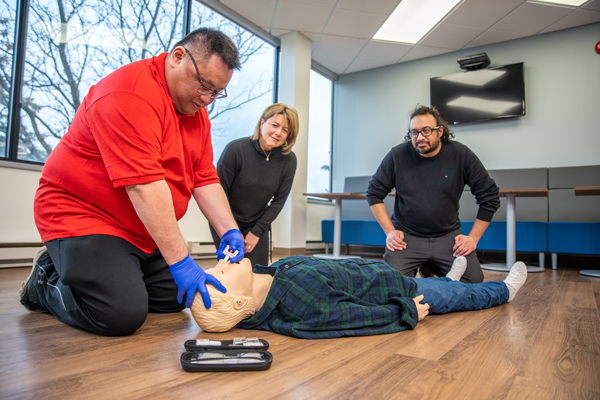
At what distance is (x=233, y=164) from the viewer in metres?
2.28

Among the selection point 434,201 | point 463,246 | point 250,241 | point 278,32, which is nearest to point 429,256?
point 463,246

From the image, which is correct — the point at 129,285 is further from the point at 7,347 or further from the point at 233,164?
the point at 233,164

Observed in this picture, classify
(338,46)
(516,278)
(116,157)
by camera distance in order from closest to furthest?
1. (116,157)
2. (516,278)
3. (338,46)

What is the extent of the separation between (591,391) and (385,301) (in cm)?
65

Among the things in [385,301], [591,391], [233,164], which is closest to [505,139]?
[233,164]

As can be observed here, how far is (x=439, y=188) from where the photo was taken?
220 cm

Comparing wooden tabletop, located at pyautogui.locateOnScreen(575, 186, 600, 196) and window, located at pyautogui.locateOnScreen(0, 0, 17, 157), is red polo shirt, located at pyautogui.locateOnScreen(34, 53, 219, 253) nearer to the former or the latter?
window, located at pyautogui.locateOnScreen(0, 0, 17, 157)

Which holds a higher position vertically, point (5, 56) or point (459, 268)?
point (5, 56)

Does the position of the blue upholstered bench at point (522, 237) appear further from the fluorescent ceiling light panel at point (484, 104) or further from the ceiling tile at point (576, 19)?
the ceiling tile at point (576, 19)

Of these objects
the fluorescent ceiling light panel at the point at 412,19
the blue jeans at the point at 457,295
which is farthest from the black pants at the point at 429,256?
the fluorescent ceiling light panel at the point at 412,19

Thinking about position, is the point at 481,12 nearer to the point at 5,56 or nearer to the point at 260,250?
the point at 260,250

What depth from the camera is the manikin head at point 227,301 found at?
3.90 ft

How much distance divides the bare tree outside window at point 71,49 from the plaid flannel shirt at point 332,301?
2.71m

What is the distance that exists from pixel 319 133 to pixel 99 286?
5.11 meters
